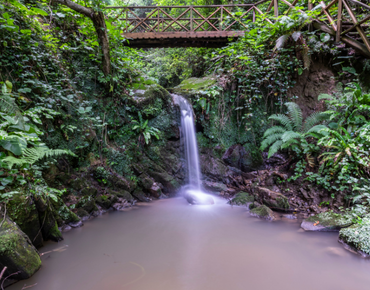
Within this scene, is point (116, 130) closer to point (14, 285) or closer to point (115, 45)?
point (115, 45)

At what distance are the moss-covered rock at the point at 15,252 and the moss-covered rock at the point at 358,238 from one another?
423cm

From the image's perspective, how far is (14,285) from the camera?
2.14 meters

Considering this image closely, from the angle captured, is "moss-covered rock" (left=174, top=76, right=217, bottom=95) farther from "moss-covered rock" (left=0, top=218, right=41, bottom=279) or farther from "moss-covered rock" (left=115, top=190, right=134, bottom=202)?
"moss-covered rock" (left=0, top=218, right=41, bottom=279)

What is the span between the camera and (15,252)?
6.93 ft

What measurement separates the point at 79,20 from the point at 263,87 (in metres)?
5.65

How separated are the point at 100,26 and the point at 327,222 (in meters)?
6.38

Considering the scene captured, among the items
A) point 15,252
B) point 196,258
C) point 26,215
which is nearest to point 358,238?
point 196,258

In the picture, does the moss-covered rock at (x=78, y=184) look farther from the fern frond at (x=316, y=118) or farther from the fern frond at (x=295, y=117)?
the fern frond at (x=316, y=118)

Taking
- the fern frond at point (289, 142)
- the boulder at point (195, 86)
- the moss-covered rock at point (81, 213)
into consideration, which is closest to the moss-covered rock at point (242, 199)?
the fern frond at point (289, 142)

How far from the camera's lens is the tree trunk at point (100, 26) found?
444 cm

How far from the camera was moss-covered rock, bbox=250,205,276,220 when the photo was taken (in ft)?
13.9

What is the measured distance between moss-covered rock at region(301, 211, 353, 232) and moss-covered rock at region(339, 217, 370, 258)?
37cm

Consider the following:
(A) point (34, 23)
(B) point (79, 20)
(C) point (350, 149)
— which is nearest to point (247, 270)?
(C) point (350, 149)

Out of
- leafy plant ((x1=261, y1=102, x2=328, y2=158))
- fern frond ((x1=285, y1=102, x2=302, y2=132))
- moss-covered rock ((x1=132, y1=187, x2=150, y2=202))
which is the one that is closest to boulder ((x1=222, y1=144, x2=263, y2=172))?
leafy plant ((x1=261, y1=102, x2=328, y2=158))
